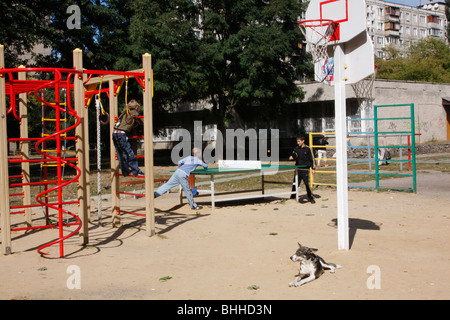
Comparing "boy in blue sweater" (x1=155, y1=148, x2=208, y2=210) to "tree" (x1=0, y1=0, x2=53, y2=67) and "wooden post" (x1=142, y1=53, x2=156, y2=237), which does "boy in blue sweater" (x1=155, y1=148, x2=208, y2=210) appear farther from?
"tree" (x1=0, y1=0, x2=53, y2=67)

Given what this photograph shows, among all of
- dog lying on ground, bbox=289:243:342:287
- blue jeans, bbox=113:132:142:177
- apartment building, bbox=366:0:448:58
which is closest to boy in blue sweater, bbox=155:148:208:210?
blue jeans, bbox=113:132:142:177

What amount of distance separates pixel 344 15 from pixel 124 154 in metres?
4.41

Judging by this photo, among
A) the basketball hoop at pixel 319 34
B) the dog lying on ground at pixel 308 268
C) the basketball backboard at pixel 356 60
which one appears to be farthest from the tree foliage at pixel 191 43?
the dog lying on ground at pixel 308 268

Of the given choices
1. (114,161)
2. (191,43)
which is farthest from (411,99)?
(114,161)

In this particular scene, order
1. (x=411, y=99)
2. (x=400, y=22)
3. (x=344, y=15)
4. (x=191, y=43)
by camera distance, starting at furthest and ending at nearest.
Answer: (x=400, y=22) < (x=411, y=99) < (x=191, y=43) < (x=344, y=15)

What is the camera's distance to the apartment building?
91.1 metres

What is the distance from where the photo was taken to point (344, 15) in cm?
721

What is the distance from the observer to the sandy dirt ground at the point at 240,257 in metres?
5.54

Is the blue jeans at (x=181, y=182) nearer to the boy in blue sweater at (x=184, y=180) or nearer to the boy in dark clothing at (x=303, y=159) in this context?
the boy in blue sweater at (x=184, y=180)

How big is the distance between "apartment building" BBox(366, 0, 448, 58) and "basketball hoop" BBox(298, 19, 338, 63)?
84283 mm

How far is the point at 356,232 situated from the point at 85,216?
14.9 ft

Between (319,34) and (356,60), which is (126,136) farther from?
(356,60)

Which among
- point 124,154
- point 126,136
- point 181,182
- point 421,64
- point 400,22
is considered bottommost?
point 181,182

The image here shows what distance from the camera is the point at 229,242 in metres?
8.23
